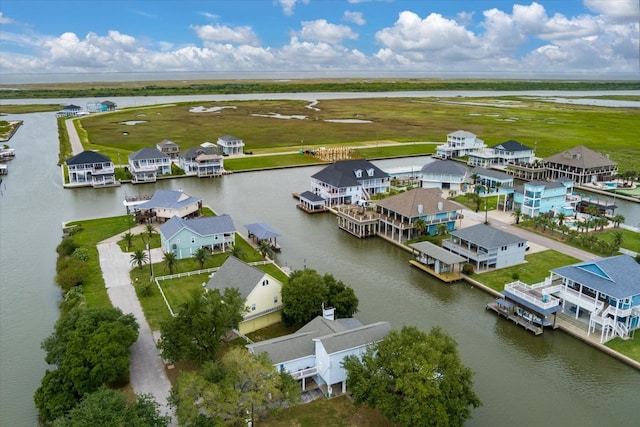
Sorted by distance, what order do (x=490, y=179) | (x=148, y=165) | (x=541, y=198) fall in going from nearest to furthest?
(x=541, y=198), (x=490, y=179), (x=148, y=165)

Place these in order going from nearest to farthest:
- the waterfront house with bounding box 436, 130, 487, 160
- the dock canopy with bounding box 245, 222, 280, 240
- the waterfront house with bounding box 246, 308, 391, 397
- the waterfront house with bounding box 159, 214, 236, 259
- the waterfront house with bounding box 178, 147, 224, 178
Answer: the waterfront house with bounding box 246, 308, 391, 397 → the waterfront house with bounding box 159, 214, 236, 259 → the dock canopy with bounding box 245, 222, 280, 240 → the waterfront house with bounding box 178, 147, 224, 178 → the waterfront house with bounding box 436, 130, 487, 160

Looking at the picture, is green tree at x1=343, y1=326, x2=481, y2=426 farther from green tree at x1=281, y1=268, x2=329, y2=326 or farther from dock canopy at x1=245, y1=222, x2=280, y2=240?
dock canopy at x1=245, y1=222, x2=280, y2=240

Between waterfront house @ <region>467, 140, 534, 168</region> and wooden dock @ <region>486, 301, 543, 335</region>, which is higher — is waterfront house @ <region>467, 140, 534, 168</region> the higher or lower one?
the higher one

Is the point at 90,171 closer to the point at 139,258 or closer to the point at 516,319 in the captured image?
the point at 139,258

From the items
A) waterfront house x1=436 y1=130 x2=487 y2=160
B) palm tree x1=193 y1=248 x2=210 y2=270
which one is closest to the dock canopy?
palm tree x1=193 y1=248 x2=210 y2=270

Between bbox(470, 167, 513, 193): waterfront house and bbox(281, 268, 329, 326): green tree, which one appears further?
bbox(470, 167, 513, 193): waterfront house

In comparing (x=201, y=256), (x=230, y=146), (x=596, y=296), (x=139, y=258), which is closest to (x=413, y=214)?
(x=596, y=296)
